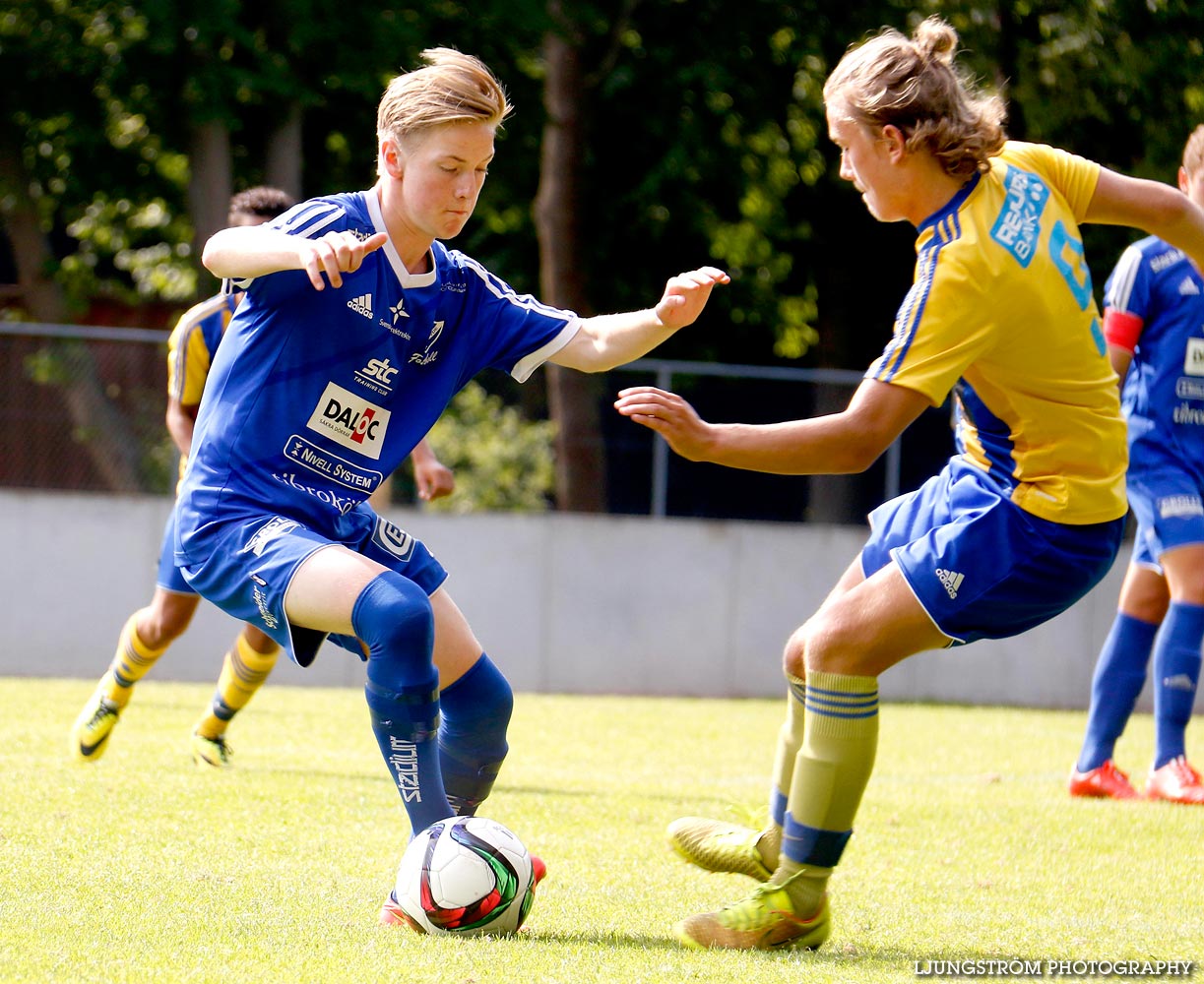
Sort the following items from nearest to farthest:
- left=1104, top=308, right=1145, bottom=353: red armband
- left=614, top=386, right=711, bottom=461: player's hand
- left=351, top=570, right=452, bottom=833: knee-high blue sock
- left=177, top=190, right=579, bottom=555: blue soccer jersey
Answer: left=614, top=386, right=711, bottom=461: player's hand, left=351, top=570, right=452, bottom=833: knee-high blue sock, left=177, top=190, right=579, bottom=555: blue soccer jersey, left=1104, top=308, right=1145, bottom=353: red armband

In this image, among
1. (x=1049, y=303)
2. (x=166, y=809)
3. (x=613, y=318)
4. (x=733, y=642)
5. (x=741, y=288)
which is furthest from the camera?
(x=741, y=288)

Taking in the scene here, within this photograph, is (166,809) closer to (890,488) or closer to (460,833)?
(460,833)

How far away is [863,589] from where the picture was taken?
12.1ft

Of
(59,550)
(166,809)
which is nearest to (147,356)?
(59,550)

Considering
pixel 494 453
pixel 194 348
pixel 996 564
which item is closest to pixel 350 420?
pixel 996 564

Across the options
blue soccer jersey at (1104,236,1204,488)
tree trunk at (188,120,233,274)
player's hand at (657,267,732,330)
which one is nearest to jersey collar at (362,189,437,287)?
player's hand at (657,267,732,330)

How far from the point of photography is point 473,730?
4184 millimetres

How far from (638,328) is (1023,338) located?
109 centimetres

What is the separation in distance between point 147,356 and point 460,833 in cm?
907

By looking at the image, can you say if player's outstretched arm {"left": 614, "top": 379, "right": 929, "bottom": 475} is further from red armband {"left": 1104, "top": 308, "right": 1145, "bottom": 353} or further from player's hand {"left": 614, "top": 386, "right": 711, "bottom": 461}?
red armband {"left": 1104, "top": 308, "right": 1145, "bottom": 353}

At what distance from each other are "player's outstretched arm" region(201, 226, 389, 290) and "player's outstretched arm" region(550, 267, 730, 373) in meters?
0.64

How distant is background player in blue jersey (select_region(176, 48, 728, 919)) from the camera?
3.60m

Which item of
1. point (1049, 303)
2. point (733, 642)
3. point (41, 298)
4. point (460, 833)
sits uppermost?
point (1049, 303)

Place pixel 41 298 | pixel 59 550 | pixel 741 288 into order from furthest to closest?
pixel 741 288 < pixel 41 298 < pixel 59 550
